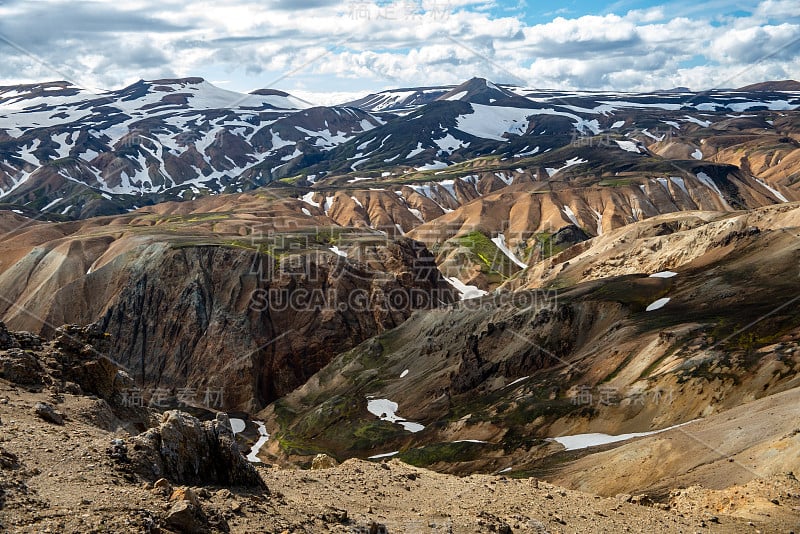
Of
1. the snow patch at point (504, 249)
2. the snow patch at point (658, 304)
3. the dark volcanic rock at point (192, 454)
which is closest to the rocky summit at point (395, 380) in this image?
the dark volcanic rock at point (192, 454)

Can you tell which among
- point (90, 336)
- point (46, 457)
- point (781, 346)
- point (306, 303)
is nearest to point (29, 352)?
point (90, 336)

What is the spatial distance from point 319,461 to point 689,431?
2096 centimetres

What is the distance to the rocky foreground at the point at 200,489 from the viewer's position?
15.4 meters

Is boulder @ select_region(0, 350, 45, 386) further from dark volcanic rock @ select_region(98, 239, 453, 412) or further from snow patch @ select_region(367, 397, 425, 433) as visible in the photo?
dark volcanic rock @ select_region(98, 239, 453, 412)

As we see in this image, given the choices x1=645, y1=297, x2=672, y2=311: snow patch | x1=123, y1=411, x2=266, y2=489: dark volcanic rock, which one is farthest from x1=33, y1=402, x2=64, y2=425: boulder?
x1=645, y1=297, x2=672, y2=311: snow patch

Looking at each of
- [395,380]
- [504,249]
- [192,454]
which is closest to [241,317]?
[395,380]

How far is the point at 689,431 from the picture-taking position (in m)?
38.7

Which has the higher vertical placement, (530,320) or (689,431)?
(689,431)

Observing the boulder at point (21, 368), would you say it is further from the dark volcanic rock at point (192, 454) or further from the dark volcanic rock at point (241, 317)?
the dark volcanic rock at point (241, 317)

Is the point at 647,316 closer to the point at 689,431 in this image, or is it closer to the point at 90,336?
the point at 689,431

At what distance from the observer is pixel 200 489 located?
18078 millimetres

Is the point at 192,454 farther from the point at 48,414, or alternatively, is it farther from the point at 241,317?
the point at 241,317

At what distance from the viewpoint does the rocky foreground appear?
606 inches

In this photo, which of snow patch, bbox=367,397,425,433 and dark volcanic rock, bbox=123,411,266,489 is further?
snow patch, bbox=367,397,425,433
